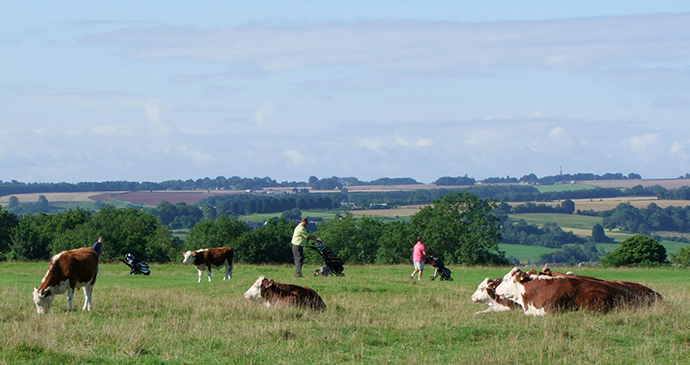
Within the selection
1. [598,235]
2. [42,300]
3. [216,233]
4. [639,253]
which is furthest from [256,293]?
[598,235]

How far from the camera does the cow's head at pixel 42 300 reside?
1611 cm

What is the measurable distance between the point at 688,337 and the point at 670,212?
648 feet

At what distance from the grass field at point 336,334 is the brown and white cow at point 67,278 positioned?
0.39 metres

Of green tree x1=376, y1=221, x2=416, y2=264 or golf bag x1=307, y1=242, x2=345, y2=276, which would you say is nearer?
golf bag x1=307, y1=242, x2=345, y2=276

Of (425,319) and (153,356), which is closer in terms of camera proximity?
(153,356)

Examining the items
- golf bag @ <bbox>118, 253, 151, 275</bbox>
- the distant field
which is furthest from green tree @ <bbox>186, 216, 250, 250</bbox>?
golf bag @ <bbox>118, 253, 151, 275</bbox>

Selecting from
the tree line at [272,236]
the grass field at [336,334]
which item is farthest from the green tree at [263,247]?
the grass field at [336,334]

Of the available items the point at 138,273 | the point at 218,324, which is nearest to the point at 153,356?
the point at 218,324

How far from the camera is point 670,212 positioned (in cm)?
19125

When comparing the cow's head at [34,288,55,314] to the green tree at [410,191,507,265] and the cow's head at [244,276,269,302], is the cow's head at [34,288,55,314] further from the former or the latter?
the green tree at [410,191,507,265]

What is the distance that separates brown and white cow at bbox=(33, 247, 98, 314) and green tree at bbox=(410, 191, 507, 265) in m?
53.7

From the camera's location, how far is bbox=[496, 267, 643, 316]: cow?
15.0 meters

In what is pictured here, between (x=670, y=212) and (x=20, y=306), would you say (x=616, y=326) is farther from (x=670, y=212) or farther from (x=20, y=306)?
(x=670, y=212)

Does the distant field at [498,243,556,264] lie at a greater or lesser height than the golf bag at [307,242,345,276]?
lesser
